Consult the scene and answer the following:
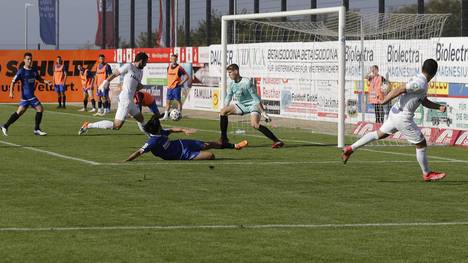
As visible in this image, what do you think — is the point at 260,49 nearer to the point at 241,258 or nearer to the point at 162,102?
the point at 162,102

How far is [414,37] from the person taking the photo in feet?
100

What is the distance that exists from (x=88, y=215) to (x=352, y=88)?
19.8 metres

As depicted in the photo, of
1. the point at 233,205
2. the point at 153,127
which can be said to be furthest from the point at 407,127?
the point at 153,127

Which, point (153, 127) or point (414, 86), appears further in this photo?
point (153, 127)

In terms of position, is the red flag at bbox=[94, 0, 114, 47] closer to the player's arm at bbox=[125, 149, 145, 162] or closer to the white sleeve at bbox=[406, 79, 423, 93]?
the player's arm at bbox=[125, 149, 145, 162]

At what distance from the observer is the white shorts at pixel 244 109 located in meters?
23.7

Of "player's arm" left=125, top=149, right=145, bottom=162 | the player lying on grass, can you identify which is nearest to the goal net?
the player lying on grass

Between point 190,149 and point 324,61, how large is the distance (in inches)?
551

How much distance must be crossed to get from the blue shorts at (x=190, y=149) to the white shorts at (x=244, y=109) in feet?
12.9

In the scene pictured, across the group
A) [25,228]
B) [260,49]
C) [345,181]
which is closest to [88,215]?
[25,228]

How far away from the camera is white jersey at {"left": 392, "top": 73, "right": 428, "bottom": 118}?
1662 cm

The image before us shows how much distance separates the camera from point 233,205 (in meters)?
13.8

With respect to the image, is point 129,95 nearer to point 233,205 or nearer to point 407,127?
point 407,127

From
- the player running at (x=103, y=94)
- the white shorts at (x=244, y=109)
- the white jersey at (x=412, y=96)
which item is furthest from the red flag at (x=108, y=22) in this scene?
the white jersey at (x=412, y=96)
